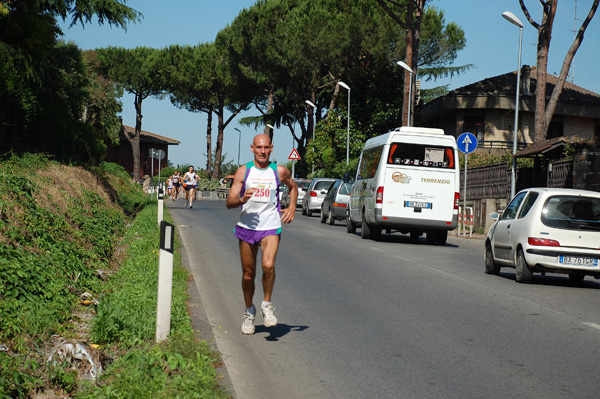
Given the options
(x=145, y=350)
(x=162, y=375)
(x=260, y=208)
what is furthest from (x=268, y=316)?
(x=162, y=375)

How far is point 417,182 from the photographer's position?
70.5 feet

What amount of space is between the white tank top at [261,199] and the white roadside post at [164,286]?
986mm

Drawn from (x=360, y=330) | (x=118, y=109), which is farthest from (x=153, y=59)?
(x=360, y=330)

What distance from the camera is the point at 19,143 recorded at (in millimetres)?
19703

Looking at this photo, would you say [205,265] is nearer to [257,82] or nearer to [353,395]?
[353,395]

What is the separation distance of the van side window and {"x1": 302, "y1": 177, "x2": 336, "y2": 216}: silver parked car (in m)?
12.5

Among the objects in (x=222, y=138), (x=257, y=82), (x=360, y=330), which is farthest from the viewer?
(x=222, y=138)

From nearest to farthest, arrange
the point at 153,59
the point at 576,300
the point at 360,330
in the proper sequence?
the point at 360,330 < the point at 576,300 < the point at 153,59

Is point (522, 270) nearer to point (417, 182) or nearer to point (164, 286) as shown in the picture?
point (164, 286)

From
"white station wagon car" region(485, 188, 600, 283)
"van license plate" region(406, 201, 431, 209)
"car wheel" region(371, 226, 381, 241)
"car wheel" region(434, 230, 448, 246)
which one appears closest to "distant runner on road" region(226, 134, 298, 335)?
"white station wagon car" region(485, 188, 600, 283)

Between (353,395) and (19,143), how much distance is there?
15.9 meters

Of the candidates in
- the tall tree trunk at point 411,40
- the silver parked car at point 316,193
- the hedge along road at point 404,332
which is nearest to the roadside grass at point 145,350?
the hedge along road at point 404,332

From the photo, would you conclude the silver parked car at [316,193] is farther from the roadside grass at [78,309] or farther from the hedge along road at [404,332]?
the roadside grass at [78,309]

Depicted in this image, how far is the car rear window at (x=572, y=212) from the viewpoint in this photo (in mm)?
12938
